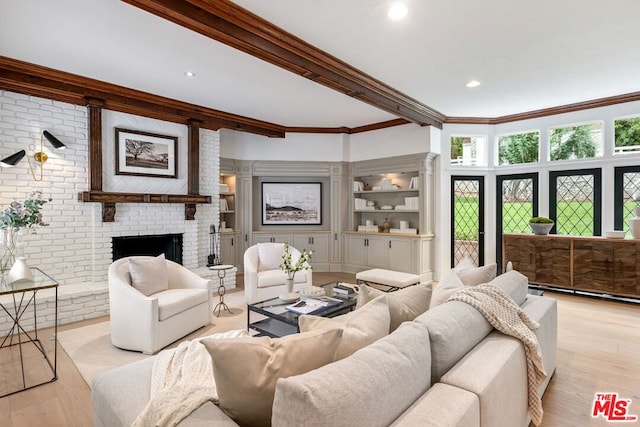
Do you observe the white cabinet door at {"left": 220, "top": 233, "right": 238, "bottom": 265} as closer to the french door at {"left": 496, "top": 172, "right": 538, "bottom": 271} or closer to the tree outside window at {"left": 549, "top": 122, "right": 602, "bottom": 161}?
the french door at {"left": 496, "top": 172, "right": 538, "bottom": 271}

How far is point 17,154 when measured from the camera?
3.69 m

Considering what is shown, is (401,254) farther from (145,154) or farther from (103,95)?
(103,95)

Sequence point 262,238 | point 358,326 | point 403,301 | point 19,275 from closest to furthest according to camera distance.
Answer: point 358,326 → point 403,301 → point 19,275 → point 262,238

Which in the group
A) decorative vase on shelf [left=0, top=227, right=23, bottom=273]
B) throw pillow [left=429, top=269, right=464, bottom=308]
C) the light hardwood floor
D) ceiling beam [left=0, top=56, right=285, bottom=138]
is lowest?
the light hardwood floor

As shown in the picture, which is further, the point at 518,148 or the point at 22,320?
the point at 518,148

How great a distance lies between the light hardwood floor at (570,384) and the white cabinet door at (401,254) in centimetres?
241

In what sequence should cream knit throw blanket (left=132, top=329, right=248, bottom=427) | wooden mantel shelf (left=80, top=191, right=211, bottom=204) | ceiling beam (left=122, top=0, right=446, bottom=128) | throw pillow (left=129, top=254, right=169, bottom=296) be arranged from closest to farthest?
cream knit throw blanket (left=132, top=329, right=248, bottom=427)
ceiling beam (left=122, top=0, right=446, bottom=128)
throw pillow (left=129, top=254, right=169, bottom=296)
wooden mantel shelf (left=80, top=191, right=211, bottom=204)

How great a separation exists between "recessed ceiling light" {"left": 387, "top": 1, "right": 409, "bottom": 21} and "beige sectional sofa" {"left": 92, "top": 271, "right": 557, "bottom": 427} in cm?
218

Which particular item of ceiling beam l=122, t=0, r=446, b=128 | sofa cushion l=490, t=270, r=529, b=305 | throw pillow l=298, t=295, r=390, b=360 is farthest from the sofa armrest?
ceiling beam l=122, t=0, r=446, b=128

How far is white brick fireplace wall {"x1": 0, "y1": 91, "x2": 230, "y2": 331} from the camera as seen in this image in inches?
150

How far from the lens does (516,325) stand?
1792 millimetres

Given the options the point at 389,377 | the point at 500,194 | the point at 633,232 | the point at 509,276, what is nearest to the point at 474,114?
the point at 500,194

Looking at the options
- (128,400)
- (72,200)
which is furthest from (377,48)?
(72,200)
